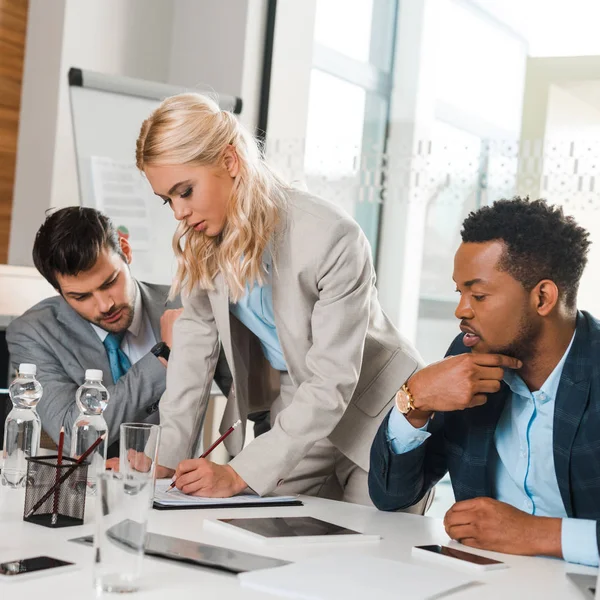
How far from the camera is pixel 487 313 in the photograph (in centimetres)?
170

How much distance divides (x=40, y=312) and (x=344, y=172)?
2.43m

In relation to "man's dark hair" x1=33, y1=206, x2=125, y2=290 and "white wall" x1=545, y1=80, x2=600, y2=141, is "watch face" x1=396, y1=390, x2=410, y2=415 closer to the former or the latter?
"man's dark hair" x1=33, y1=206, x2=125, y2=290

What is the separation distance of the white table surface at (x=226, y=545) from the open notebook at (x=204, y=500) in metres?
0.03

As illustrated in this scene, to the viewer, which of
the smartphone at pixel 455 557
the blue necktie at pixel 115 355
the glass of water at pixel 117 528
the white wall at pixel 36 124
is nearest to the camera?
the glass of water at pixel 117 528

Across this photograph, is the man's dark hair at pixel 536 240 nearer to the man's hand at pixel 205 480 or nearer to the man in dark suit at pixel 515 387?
the man in dark suit at pixel 515 387

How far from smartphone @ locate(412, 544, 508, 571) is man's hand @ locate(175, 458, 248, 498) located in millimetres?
487

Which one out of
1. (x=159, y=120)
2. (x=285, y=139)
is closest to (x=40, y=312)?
(x=159, y=120)

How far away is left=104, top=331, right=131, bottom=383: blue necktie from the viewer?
251 centimetres

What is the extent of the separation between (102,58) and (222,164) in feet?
8.11

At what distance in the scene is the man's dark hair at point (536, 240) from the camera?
1699 millimetres

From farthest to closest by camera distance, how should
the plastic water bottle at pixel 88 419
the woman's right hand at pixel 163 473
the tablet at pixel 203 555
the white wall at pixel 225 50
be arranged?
the white wall at pixel 225 50 → the woman's right hand at pixel 163 473 → the plastic water bottle at pixel 88 419 → the tablet at pixel 203 555

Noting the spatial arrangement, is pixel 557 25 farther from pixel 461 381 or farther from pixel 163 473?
pixel 163 473

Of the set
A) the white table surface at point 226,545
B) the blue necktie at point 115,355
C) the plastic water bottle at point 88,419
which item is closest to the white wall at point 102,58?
the blue necktie at point 115,355

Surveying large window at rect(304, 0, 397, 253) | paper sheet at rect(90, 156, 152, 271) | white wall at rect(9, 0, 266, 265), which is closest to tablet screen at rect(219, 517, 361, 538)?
paper sheet at rect(90, 156, 152, 271)
